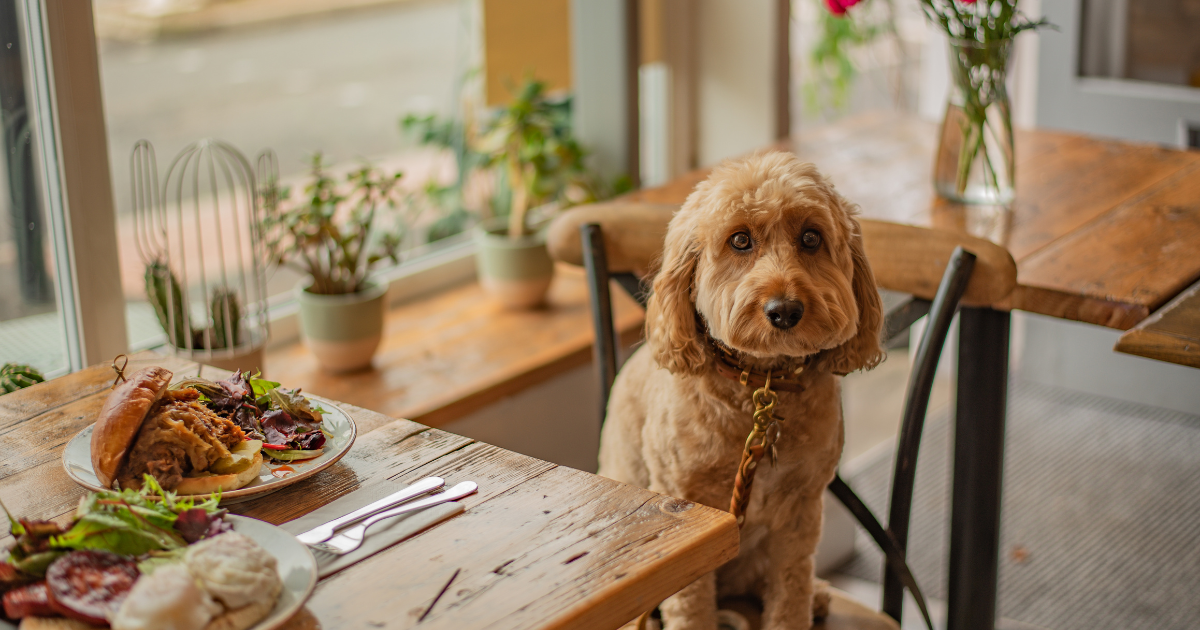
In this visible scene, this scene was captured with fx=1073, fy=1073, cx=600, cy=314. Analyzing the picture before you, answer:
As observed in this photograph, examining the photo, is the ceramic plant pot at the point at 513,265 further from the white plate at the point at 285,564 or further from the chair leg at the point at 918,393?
the white plate at the point at 285,564

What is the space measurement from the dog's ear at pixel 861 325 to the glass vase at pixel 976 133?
936 mm

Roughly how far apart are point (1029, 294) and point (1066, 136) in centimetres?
118

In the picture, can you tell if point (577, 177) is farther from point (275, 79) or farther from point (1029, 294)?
point (1029, 294)

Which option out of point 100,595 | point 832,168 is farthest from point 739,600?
point 832,168

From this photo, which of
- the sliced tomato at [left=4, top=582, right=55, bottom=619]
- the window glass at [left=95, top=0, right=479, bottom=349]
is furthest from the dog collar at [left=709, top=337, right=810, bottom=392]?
the window glass at [left=95, top=0, right=479, bottom=349]

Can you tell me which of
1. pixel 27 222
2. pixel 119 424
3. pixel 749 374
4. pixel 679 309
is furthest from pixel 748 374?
pixel 27 222

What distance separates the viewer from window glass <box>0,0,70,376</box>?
1.88 metres

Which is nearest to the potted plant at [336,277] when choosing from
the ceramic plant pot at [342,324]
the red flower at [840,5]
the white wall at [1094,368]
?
the ceramic plant pot at [342,324]

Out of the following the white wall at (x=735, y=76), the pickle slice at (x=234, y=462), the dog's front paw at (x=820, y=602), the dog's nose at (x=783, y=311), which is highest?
the white wall at (x=735, y=76)

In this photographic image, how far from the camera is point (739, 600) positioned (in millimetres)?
1522

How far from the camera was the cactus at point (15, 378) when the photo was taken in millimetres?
1594

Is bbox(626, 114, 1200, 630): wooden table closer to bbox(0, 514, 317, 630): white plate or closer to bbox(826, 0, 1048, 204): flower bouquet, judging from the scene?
bbox(826, 0, 1048, 204): flower bouquet

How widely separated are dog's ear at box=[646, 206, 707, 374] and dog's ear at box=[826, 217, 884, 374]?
0.17m

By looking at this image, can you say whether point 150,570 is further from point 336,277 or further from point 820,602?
point 336,277
